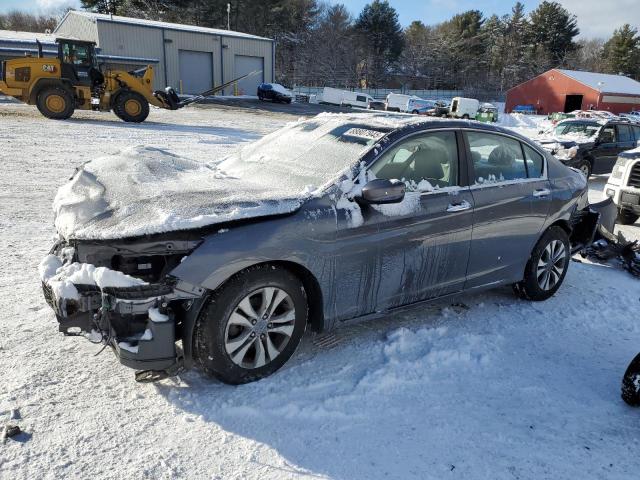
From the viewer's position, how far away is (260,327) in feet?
10.6

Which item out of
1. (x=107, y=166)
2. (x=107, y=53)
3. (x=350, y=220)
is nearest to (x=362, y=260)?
(x=350, y=220)

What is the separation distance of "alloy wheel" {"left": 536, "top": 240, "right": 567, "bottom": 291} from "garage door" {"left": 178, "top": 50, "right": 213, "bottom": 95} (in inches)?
1514

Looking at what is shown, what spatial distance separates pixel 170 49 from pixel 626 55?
6720cm

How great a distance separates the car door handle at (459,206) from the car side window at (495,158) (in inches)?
11.1

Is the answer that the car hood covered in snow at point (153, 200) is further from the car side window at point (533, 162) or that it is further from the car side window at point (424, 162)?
the car side window at point (533, 162)

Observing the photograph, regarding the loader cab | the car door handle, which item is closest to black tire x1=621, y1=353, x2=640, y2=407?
the car door handle

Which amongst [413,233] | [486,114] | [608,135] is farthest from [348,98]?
[413,233]

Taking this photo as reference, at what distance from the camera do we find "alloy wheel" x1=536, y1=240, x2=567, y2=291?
4.91m

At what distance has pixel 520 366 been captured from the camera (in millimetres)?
3748

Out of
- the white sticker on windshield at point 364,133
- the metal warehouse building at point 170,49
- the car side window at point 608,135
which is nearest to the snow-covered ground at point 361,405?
the white sticker on windshield at point 364,133

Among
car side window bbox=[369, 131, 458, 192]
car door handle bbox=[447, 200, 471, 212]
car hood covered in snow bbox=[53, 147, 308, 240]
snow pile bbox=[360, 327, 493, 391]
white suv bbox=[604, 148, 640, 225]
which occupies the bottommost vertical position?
snow pile bbox=[360, 327, 493, 391]

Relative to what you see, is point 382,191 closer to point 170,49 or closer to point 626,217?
point 626,217

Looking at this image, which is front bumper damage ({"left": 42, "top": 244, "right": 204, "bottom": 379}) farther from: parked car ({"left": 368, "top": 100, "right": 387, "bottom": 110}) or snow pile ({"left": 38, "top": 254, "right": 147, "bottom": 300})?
parked car ({"left": 368, "top": 100, "right": 387, "bottom": 110})

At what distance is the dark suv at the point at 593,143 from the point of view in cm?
1223
